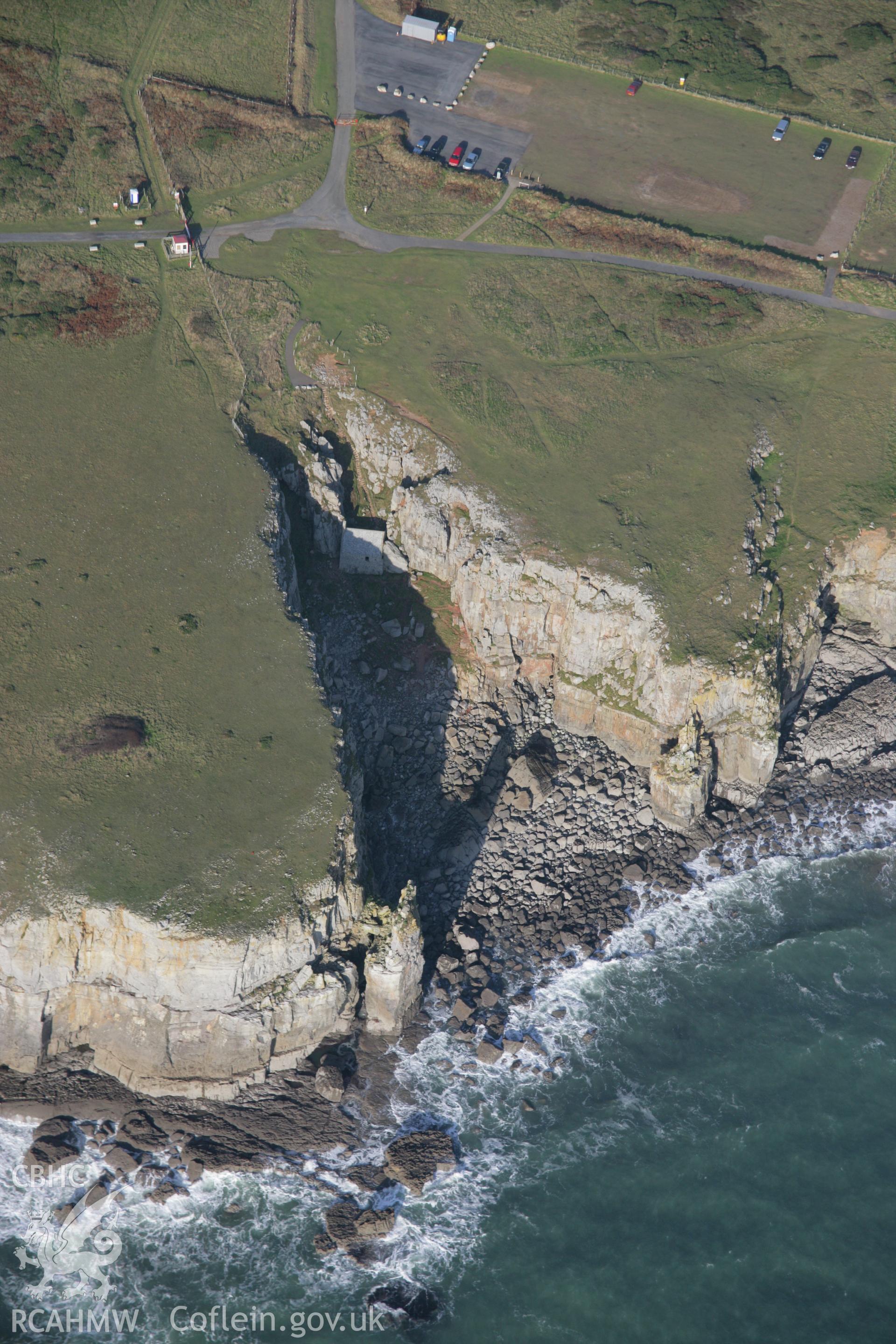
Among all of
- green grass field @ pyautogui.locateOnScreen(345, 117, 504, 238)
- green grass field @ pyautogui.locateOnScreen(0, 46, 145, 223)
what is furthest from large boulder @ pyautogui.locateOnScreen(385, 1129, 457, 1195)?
green grass field @ pyautogui.locateOnScreen(0, 46, 145, 223)

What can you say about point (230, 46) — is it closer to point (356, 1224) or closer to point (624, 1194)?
point (356, 1224)

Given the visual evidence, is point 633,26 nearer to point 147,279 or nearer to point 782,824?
point 147,279


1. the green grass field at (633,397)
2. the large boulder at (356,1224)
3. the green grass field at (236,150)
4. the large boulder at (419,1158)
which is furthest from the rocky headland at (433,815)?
the green grass field at (236,150)

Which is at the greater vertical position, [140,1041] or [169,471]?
[169,471]

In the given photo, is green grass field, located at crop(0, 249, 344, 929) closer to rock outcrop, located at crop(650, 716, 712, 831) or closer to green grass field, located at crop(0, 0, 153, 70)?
rock outcrop, located at crop(650, 716, 712, 831)

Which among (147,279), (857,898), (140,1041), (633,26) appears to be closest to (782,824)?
(857,898)

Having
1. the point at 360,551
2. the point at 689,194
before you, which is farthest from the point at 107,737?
the point at 689,194
